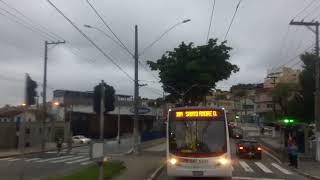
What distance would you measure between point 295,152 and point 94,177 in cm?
1581

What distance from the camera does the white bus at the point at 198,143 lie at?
918 inches

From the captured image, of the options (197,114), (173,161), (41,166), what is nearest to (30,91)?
(173,161)

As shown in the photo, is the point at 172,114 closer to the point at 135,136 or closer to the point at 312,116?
the point at 135,136

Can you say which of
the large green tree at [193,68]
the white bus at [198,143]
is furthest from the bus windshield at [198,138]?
the large green tree at [193,68]

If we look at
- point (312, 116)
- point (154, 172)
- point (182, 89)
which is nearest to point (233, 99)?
point (312, 116)

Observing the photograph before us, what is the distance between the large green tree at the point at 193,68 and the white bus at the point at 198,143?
29003 mm

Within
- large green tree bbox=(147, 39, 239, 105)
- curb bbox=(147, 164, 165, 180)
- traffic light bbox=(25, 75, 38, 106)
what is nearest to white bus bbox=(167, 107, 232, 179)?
curb bbox=(147, 164, 165, 180)

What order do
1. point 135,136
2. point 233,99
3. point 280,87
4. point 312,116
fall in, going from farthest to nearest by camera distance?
point 233,99 < point 280,87 < point 312,116 < point 135,136

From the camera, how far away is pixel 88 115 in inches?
4043

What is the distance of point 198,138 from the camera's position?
77.6ft

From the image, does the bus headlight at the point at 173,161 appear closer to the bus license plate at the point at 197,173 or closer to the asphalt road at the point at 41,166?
the bus license plate at the point at 197,173

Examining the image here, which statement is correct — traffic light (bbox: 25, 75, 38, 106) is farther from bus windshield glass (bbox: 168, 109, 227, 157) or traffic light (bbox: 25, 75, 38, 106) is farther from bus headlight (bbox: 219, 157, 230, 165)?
bus headlight (bbox: 219, 157, 230, 165)

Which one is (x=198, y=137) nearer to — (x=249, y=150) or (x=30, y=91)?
(x=30, y=91)

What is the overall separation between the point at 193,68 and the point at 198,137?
3033 cm
